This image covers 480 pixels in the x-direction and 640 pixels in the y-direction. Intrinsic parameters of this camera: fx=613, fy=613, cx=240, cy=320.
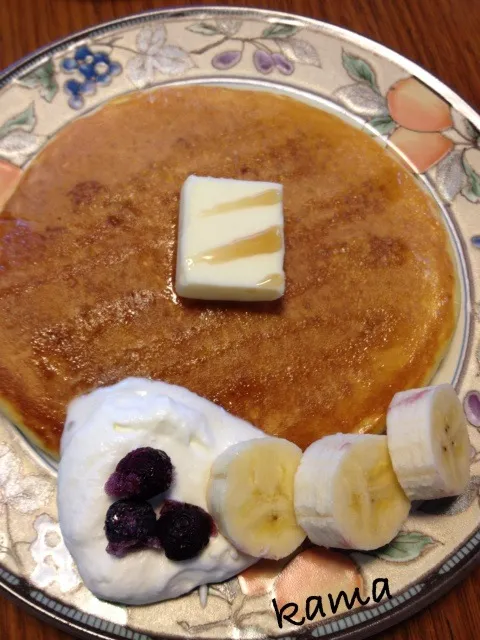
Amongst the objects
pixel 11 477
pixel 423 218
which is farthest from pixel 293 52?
pixel 11 477

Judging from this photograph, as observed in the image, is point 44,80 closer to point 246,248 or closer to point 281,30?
point 281,30

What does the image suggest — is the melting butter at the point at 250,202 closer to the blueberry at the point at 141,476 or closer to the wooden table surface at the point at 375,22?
the blueberry at the point at 141,476

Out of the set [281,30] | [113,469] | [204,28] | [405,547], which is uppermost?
[204,28]

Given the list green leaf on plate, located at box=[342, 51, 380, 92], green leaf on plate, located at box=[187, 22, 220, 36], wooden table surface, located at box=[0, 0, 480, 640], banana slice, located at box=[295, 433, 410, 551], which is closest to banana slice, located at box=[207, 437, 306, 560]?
banana slice, located at box=[295, 433, 410, 551]

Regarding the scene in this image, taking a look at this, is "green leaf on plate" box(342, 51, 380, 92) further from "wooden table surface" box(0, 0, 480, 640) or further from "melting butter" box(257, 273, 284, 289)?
"melting butter" box(257, 273, 284, 289)

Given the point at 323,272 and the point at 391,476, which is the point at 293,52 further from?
the point at 391,476

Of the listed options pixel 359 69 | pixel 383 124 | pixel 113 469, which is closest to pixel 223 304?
pixel 113 469
